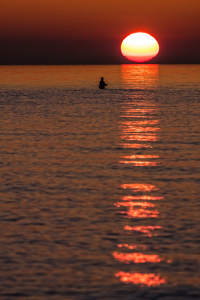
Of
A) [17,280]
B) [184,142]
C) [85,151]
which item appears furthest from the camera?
[184,142]

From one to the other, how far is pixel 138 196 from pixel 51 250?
21.8ft

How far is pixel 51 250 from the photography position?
14094 mm

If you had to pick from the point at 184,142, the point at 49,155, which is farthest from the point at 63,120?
the point at 49,155

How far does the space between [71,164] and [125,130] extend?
14920 mm

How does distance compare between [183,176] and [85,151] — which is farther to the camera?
[85,151]

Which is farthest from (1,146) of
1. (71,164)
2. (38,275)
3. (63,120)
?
(38,275)

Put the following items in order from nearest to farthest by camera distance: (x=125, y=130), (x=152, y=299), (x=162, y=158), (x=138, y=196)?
1. (x=152, y=299)
2. (x=138, y=196)
3. (x=162, y=158)
4. (x=125, y=130)

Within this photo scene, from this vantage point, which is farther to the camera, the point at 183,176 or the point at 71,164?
the point at 71,164

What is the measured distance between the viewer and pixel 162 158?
2842 cm

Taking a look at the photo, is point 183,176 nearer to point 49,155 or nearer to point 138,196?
point 138,196

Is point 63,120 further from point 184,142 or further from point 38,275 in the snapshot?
point 38,275

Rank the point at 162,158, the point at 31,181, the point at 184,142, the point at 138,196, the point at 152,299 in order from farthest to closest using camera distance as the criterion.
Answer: the point at 184,142 → the point at 162,158 → the point at 31,181 → the point at 138,196 → the point at 152,299

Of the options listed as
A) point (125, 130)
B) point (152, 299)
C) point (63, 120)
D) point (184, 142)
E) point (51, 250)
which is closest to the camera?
point (152, 299)

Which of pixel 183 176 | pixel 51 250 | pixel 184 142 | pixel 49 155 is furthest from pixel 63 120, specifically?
pixel 51 250
